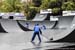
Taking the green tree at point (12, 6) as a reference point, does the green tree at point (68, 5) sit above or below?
above

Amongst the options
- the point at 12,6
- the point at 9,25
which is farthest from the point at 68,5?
the point at 9,25

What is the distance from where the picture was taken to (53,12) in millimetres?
73875

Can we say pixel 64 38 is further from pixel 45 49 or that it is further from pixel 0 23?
pixel 0 23

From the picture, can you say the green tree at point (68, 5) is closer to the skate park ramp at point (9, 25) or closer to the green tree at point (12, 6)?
the green tree at point (12, 6)

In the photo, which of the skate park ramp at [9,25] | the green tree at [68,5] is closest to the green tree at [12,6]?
the green tree at [68,5]

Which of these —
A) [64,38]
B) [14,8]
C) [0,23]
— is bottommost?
Result: [14,8]

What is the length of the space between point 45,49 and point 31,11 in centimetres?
6446

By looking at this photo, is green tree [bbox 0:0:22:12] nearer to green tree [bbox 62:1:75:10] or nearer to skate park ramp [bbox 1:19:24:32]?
green tree [bbox 62:1:75:10]

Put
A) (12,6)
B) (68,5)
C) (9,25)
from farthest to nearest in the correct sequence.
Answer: (12,6) → (68,5) → (9,25)

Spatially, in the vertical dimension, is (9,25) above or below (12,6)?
above

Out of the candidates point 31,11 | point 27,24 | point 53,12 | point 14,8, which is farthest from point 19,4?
point 27,24

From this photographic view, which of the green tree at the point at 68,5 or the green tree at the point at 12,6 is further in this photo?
the green tree at the point at 12,6

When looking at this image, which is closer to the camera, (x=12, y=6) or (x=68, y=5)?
(x=68, y=5)

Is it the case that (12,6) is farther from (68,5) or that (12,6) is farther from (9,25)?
(9,25)
